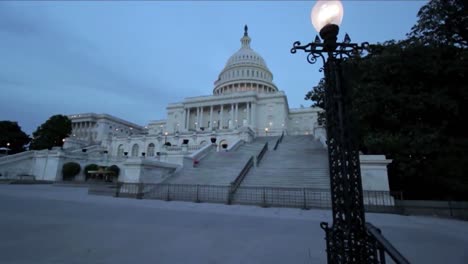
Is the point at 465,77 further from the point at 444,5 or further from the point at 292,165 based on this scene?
the point at 292,165

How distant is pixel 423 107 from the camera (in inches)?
481

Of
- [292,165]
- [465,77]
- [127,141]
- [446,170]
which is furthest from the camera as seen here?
[127,141]

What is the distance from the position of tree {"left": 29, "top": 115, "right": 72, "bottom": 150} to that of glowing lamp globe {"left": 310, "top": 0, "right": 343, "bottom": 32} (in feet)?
225

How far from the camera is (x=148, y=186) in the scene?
15.0 metres

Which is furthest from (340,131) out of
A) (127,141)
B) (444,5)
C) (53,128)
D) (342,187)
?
(53,128)

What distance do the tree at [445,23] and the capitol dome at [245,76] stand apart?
6748 cm

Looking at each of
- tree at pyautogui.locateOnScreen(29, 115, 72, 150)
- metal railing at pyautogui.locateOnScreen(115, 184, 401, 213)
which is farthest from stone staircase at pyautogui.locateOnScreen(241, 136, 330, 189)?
tree at pyautogui.locateOnScreen(29, 115, 72, 150)

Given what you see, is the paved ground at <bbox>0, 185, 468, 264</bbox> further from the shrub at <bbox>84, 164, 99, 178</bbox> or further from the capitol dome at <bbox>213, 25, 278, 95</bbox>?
the capitol dome at <bbox>213, 25, 278, 95</bbox>

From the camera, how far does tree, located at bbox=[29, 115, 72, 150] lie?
176 feet

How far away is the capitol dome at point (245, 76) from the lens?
82.8 meters

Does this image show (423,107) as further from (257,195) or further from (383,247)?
(383,247)

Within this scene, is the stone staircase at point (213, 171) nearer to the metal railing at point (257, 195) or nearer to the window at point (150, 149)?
the metal railing at point (257, 195)

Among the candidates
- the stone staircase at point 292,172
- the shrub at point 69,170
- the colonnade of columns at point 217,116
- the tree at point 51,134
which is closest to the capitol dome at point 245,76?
the colonnade of columns at point 217,116

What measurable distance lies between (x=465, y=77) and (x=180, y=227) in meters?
17.1
